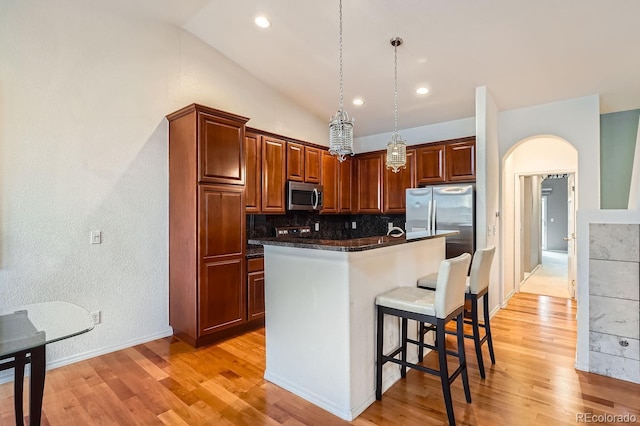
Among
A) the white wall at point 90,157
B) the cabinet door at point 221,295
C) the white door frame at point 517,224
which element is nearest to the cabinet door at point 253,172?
the white wall at point 90,157

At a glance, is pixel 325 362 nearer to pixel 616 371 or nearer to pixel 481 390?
pixel 481 390

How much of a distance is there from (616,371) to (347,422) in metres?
2.21

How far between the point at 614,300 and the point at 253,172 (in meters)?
3.66

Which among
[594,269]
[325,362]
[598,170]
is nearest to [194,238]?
[325,362]

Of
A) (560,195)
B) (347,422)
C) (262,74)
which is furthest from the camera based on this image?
(560,195)

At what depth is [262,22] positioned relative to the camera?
11.0ft

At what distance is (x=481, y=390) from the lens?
241 cm

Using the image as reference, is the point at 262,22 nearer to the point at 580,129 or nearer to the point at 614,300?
the point at 580,129

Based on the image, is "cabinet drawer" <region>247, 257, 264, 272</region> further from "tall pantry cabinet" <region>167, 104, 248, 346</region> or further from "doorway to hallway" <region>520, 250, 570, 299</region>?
"doorway to hallway" <region>520, 250, 570, 299</region>

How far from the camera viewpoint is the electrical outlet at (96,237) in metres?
3.03

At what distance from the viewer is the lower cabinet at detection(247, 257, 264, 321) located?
364 centimetres

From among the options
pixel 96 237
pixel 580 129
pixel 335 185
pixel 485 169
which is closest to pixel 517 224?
pixel 580 129

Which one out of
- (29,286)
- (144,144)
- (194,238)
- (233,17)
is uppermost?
(233,17)

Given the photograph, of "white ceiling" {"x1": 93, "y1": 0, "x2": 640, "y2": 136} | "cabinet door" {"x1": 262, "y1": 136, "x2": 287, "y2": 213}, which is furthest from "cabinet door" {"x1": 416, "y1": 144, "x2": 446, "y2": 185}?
"cabinet door" {"x1": 262, "y1": 136, "x2": 287, "y2": 213}
